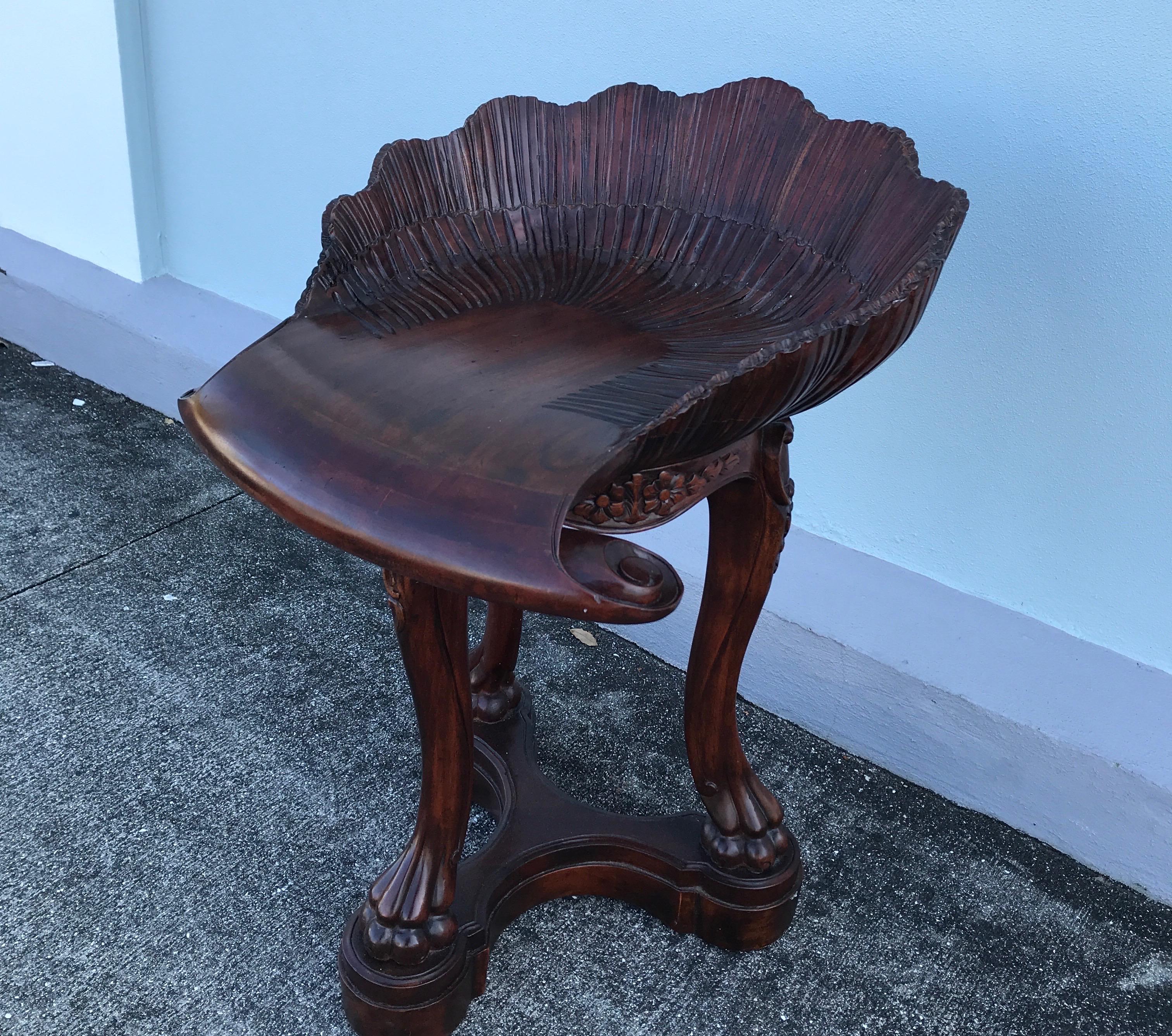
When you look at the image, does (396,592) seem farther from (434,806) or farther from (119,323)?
(119,323)

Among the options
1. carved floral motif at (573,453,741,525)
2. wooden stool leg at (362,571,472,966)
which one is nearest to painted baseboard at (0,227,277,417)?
wooden stool leg at (362,571,472,966)

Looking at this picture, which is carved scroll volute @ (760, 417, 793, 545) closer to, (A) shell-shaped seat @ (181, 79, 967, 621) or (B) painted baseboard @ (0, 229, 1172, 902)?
(A) shell-shaped seat @ (181, 79, 967, 621)

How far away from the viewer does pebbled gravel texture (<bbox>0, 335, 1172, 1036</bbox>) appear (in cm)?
130

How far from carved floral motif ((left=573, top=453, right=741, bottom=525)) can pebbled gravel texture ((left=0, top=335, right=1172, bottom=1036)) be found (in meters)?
0.68

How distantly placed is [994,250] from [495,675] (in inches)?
34.8

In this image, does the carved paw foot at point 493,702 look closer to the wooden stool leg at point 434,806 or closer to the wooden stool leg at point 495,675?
the wooden stool leg at point 495,675

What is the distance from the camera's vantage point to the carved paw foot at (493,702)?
1529 millimetres

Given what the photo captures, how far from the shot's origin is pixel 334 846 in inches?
58.9

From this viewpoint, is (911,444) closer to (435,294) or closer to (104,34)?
(435,294)

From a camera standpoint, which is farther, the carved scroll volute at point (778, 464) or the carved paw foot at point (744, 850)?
the carved paw foot at point (744, 850)

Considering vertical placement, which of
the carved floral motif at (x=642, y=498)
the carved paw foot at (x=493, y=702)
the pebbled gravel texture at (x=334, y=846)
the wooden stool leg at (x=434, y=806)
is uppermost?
the carved floral motif at (x=642, y=498)

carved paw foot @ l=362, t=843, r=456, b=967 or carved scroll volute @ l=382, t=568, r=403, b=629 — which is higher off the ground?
carved scroll volute @ l=382, t=568, r=403, b=629

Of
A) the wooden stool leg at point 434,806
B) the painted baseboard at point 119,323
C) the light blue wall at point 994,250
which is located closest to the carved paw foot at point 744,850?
the wooden stool leg at point 434,806

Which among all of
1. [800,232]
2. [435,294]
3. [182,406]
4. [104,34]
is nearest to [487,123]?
[435,294]
